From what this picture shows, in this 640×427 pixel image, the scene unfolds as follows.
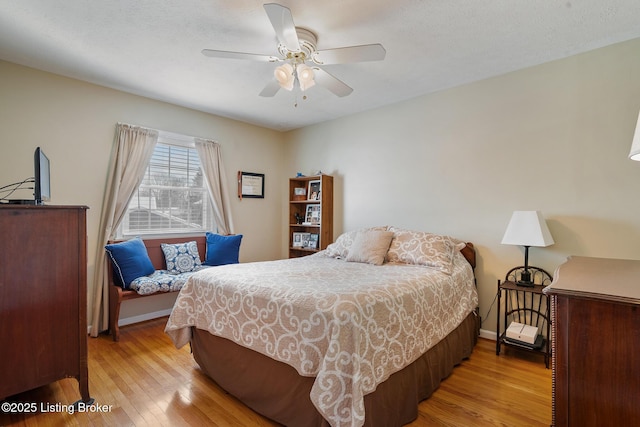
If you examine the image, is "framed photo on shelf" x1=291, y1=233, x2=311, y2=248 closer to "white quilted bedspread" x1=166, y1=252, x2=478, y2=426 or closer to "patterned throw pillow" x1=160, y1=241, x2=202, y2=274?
"patterned throw pillow" x1=160, y1=241, x2=202, y2=274

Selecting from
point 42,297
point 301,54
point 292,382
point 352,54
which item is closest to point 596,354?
point 292,382

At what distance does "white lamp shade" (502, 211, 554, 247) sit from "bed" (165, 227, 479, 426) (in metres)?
0.50

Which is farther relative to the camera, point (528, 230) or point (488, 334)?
point (488, 334)

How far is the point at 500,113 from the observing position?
2.98 metres

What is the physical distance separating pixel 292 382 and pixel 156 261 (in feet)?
8.74

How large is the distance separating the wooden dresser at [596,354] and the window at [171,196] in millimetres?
3942

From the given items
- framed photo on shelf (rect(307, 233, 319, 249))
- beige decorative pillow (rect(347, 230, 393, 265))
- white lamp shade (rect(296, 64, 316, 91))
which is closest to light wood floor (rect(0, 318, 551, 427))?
beige decorative pillow (rect(347, 230, 393, 265))

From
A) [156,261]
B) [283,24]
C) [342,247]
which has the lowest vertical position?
[156,261]

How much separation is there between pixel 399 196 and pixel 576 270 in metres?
2.29

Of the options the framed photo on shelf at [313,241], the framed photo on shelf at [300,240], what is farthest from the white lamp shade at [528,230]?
the framed photo on shelf at [300,240]

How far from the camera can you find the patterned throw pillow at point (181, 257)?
3.59 m

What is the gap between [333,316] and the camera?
1511 millimetres

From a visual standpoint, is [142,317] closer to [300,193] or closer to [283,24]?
[300,193]

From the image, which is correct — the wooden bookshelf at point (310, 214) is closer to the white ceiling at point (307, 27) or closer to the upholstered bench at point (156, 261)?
the upholstered bench at point (156, 261)
